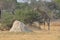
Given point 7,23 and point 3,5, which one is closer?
point 7,23

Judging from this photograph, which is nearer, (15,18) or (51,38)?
(51,38)

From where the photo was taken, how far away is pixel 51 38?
9.89m

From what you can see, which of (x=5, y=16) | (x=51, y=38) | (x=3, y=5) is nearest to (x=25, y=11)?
(x=5, y=16)

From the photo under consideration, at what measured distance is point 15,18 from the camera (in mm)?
18312

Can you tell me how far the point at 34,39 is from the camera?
31.8 ft

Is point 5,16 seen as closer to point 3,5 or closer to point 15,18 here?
point 15,18

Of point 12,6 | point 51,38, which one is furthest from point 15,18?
point 12,6

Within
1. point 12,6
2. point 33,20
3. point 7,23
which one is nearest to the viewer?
point 7,23

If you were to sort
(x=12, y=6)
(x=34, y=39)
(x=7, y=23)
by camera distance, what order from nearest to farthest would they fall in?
1. (x=34, y=39)
2. (x=7, y=23)
3. (x=12, y=6)

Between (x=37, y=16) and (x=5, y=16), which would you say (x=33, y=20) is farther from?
(x=5, y=16)

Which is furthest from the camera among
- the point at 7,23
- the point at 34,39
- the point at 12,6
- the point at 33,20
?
the point at 12,6

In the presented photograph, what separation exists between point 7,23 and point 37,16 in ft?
9.28

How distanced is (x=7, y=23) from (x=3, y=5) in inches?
477

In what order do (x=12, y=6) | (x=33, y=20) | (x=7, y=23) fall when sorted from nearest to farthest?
(x=7, y=23), (x=33, y=20), (x=12, y=6)
